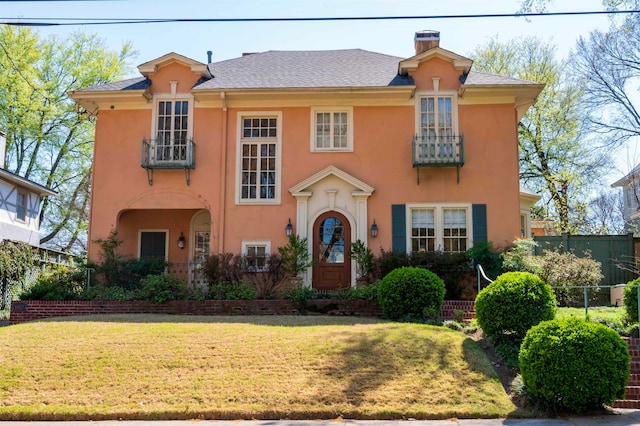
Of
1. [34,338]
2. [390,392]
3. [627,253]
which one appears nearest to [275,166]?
[34,338]

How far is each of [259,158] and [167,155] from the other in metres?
2.56

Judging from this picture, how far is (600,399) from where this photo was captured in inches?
298

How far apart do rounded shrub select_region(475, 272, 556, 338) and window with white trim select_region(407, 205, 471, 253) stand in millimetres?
5978

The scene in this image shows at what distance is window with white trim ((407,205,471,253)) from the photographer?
1614 centimetres

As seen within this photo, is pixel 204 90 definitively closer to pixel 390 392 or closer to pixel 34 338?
pixel 34 338

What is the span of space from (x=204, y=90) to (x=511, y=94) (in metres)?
8.39

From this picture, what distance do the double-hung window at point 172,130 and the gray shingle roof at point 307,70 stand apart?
0.94m

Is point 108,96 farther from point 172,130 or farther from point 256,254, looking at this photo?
point 256,254

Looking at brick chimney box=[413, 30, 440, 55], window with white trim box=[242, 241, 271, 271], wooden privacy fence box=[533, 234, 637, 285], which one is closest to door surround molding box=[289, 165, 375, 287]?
window with white trim box=[242, 241, 271, 271]

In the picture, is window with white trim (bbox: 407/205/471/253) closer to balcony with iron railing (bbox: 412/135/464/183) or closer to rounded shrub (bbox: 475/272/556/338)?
balcony with iron railing (bbox: 412/135/464/183)

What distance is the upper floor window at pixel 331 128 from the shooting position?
16.8 m

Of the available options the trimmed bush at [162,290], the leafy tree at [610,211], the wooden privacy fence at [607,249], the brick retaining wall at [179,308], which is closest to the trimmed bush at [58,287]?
the brick retaining wall at [179,308]

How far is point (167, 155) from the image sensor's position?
1680 centimetres

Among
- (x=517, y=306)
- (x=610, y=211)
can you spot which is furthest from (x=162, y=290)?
(x=610, y=211)
